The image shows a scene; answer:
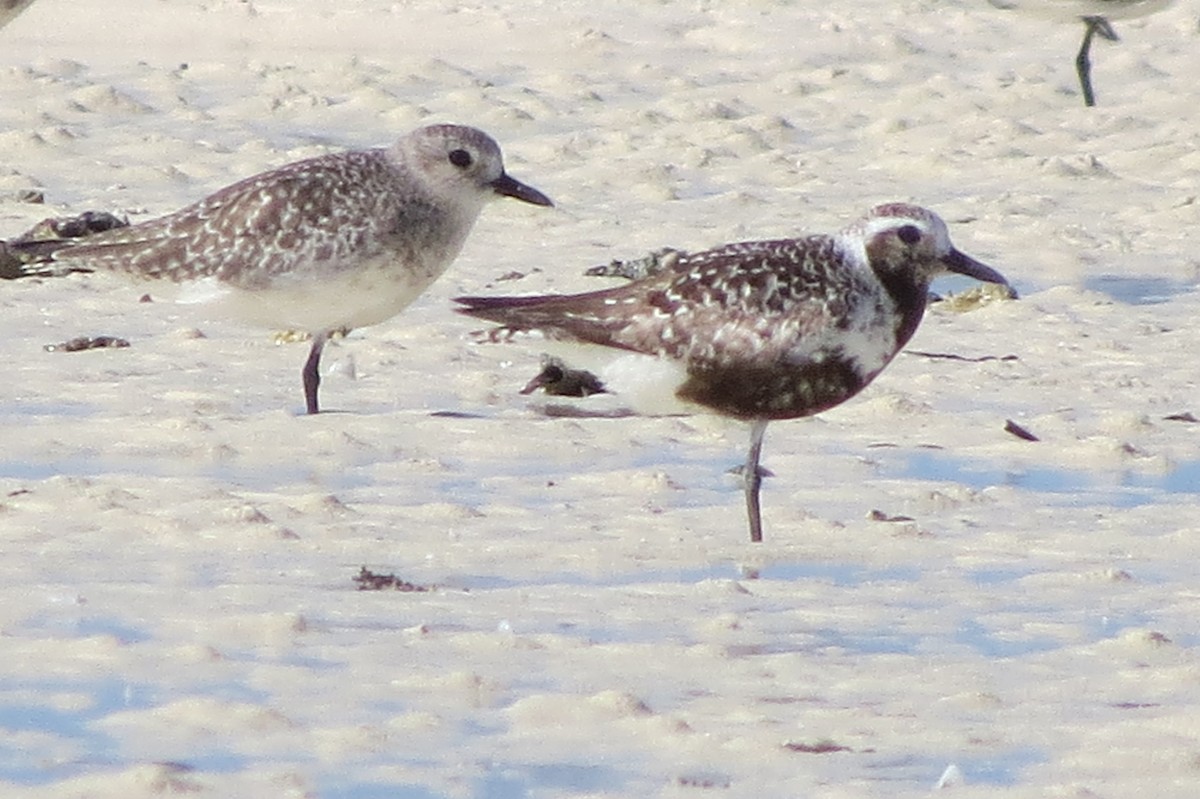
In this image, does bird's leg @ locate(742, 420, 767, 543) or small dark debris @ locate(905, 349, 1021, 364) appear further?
small dark debris @ locate(905, 349, 1021, 364)

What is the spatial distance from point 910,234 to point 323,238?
7.17ft

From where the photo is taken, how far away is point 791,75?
15.8 m

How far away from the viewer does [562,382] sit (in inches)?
360

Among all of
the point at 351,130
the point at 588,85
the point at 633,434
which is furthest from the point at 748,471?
the point at 588,85

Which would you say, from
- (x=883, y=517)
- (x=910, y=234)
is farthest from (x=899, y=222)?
(x=883, y=517)

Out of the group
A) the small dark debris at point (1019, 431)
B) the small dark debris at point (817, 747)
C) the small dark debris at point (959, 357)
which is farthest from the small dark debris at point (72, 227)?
the small dark debris at point (817, 747)

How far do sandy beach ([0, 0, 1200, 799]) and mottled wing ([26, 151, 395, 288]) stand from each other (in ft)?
1.40

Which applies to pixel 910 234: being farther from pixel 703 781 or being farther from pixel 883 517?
pixel 703 781

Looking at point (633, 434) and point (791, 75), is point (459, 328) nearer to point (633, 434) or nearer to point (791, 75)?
point (633, 434)

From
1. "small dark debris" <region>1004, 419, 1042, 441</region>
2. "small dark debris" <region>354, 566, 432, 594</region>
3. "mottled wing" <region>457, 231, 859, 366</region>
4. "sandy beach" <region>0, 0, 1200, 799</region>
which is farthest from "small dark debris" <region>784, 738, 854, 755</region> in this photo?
"small dark debris" <region>1004, 419, 1042, 441</region>

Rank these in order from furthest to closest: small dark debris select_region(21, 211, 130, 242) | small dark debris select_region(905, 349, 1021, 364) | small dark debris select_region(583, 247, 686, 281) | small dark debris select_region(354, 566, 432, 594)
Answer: small dark debris select_region(21, 211, 130, 242) → small dark debris select_region(583, 247, 686, 281) → small dark debris select_region(905, 349, 1021, 364) → small dark debris select_region(354, 566, 432, 594)

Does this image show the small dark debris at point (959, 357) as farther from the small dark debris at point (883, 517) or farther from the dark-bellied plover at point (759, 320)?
the small dark debris at point (883, 517)

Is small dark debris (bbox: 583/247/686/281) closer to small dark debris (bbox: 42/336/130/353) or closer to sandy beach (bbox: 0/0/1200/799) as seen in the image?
sandy beach (bbox: 0/0/1200/799)

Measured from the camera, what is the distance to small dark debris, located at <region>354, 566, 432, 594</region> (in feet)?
21.8
